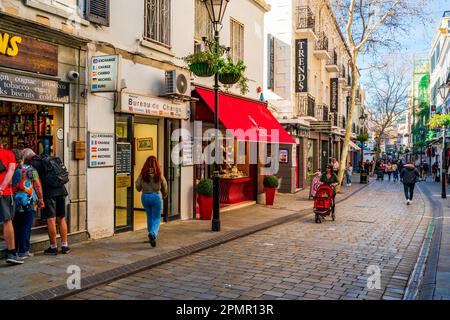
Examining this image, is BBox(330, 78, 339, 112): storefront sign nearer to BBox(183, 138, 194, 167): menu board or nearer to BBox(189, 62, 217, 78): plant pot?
BBox(183, 138, 194, 167): menu board

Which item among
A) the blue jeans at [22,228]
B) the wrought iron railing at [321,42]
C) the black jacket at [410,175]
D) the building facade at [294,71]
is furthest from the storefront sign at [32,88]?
the wrought iron railing at [321,42]

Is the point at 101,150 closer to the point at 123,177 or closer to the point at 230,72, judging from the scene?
the point at 123,177

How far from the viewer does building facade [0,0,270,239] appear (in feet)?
23.6

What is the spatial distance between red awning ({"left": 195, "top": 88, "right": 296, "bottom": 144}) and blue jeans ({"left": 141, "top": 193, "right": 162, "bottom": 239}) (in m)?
3.57

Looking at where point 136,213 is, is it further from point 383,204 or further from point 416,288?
point 383,204

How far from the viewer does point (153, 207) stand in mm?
7855

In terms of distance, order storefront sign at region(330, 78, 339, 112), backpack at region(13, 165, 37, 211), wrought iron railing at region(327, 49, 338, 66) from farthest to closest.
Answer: storefront sign at region(330, 78, 339, 112) → wrought iron railing at region(327, 49, 338, 66) → backpack at region(13, 165, 37, 211)

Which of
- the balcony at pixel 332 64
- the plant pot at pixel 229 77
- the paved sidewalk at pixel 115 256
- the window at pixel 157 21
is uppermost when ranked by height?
the balcony at pixel 332 64

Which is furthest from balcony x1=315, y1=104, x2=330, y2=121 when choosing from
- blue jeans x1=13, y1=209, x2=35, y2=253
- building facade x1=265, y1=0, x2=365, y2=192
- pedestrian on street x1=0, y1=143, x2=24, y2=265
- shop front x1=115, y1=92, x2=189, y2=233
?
pedestrian on street x1=0, y1=143, x2=24, y2=265

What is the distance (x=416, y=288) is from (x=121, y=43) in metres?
7.13

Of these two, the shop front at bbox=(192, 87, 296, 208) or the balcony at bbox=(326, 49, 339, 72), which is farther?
the balcony at bbox=(326, 49, 339, 72)

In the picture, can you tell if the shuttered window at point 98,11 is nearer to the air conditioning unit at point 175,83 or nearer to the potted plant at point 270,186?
the air conditioning unit at point 175,83

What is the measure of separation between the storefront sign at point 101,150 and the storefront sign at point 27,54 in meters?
1.46

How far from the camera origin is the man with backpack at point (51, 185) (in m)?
6.86
